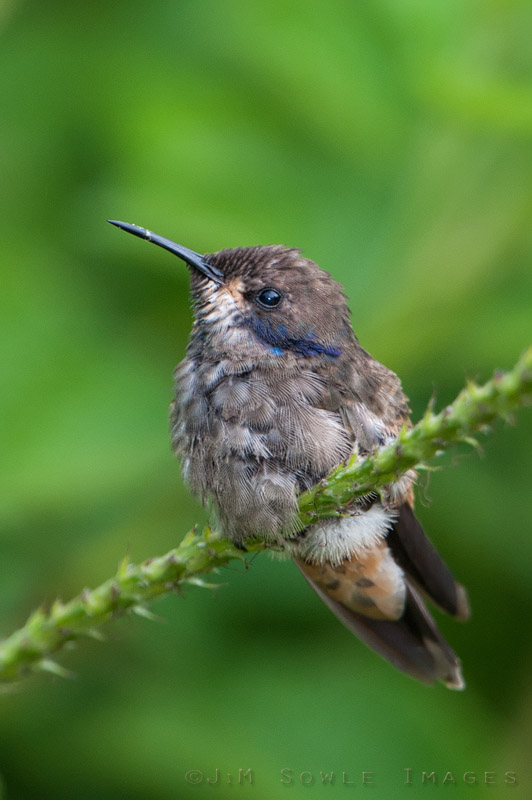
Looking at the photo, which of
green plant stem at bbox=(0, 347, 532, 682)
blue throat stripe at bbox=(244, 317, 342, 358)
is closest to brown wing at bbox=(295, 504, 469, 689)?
blue throat stripe at bbox=(244, 317, 342, 358)

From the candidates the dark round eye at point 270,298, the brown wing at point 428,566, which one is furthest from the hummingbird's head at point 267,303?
the brown wing at point 428,566

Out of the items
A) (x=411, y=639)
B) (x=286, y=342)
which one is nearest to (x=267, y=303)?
(x=286, y=342)

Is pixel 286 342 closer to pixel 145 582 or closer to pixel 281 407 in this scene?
pixel 281 407

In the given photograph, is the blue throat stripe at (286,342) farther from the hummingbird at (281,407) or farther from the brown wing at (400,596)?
the brown wing at (400,596)

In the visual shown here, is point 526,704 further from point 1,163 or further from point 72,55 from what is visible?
point 72,55

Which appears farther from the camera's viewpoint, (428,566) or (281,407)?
(428,566)

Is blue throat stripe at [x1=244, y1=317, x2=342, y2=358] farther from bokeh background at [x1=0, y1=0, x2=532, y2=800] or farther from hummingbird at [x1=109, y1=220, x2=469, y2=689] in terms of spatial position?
bokeh background at [x1=0, y1=0, x2=532, y2=800]

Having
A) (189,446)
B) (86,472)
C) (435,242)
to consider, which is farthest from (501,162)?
(86,472)
